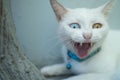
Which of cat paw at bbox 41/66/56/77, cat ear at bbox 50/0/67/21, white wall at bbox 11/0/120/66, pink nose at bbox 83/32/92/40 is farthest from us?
white wall at bbox 11/0/120/66

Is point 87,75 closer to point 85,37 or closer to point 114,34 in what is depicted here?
point 85,37

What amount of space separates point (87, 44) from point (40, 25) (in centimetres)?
42

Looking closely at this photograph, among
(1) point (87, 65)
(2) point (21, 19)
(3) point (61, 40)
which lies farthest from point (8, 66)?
(2) point (21, 19)

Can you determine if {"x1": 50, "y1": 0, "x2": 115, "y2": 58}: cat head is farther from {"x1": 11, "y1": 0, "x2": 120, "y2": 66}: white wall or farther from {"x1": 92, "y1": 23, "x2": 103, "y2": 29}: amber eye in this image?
{"x1": 11, "y1": 0, "x2": 120, "y2": 66}: white wall

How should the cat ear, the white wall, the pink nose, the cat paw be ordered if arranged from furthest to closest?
the white wall → the cat paw → the cat ear → the pink nose

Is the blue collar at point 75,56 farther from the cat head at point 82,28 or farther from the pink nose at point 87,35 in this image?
the pink nose at point 87,35

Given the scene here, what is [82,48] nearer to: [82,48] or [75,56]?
[82,48]

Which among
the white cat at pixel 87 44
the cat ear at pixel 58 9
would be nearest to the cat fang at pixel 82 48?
the white cat at pixel 87 44

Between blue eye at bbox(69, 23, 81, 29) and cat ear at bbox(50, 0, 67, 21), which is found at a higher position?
cat ear at bbox(50, 0, 67, 21)

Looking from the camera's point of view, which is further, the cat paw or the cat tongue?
the cat paw

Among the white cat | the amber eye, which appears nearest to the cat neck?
the white cat

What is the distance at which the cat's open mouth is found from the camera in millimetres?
1455

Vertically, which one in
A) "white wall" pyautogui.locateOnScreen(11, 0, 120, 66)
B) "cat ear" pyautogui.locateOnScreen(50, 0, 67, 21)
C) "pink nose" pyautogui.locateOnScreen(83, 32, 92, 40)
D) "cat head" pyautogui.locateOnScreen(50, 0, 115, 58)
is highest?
"white wall" pyautogui.locateOnScreen(11, 0, 120, 66)

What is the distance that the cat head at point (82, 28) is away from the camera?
1411 millimetres
